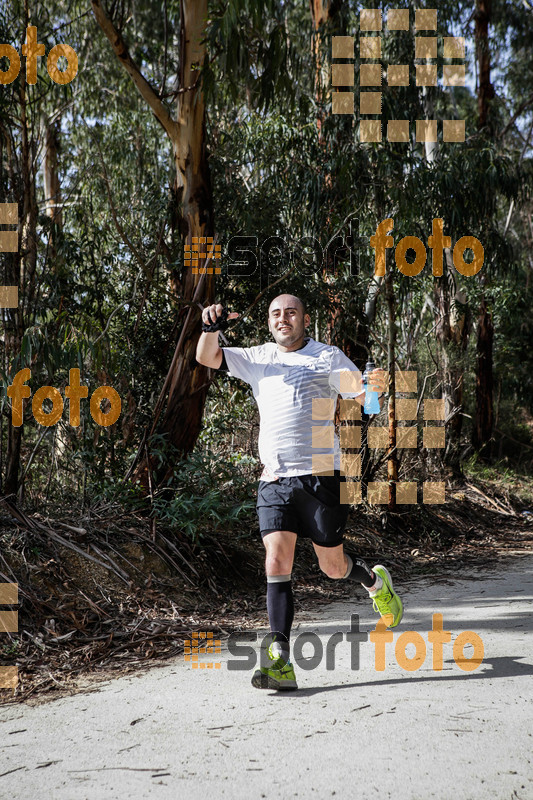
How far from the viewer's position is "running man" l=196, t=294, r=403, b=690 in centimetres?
398

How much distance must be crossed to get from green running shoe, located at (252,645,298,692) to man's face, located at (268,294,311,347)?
5.31 ft

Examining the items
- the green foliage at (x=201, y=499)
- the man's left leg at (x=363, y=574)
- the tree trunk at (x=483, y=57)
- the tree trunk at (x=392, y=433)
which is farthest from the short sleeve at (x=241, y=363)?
the tree trunk at (x=483, y=57)

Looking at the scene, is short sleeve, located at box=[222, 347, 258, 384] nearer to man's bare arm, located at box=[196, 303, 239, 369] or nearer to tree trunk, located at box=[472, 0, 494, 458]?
man's bare arm, located at box=[196, 303, 239, 369]

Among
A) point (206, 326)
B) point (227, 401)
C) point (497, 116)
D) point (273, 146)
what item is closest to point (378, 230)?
point (273, 146)

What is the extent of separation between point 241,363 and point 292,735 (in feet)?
6.42

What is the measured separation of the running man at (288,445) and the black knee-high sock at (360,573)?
0.14 ft

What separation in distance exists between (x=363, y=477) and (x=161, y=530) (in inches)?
123

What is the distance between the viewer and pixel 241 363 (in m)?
4.33

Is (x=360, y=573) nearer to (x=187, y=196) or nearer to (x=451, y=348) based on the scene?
(x=187, y=196)

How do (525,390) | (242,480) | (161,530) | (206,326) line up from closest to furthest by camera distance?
(206,326) < (161,530) < (242,480) < (525,390)

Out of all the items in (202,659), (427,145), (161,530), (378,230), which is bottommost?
(202,659)

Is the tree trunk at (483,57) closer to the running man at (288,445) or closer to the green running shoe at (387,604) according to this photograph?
the running man at (288,445)

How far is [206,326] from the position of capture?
4.18 metres

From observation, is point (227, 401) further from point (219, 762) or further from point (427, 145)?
point (427, 145)
